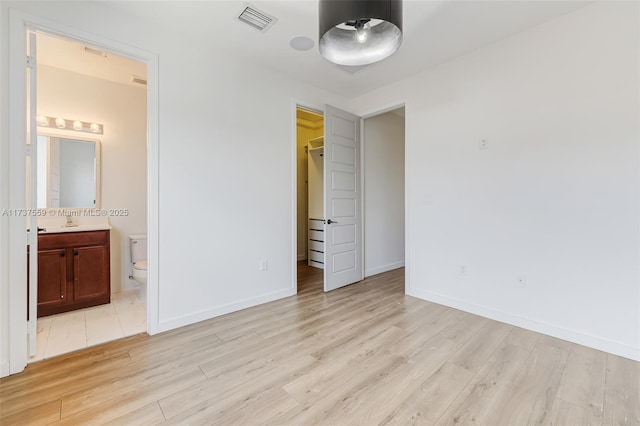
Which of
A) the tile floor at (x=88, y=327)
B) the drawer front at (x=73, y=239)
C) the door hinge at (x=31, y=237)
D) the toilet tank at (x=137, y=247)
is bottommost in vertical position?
the tile floor at (x=88, y=327)

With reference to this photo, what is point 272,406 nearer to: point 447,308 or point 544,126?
point 447,308

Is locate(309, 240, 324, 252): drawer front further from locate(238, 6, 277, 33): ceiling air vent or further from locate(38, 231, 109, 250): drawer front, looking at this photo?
locate(238, 6, 277, 33): ceiling air vent

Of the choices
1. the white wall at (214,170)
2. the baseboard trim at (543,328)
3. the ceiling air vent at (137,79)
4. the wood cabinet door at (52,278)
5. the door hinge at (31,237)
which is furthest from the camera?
the ceiling air vent at (137,79)

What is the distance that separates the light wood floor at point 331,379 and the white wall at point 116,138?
67.7 inches

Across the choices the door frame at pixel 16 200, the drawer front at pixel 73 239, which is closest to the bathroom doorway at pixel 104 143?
the drawer front at pixel 73 239

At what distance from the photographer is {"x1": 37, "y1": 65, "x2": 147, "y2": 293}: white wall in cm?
319

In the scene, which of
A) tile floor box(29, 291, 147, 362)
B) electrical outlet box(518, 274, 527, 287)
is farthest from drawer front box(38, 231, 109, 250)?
electrical outlet box(518, 274, 527, 287)

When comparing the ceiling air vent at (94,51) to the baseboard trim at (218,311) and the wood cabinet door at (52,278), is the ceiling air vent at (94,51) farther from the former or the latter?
the baseboard trim at (218,311)

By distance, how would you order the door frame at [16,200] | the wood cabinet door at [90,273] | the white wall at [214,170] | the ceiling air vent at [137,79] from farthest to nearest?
1. the ceiling air vent at [137,79]
2. the wood cabinet door at [90,273]
3. the white wall at [214,170]
4. the door frame at [16,200]

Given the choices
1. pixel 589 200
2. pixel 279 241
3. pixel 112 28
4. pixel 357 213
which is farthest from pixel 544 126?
pixel 112 28

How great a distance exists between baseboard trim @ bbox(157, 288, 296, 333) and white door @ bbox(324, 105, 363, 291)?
0.63 meters

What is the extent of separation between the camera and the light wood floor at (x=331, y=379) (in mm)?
1461

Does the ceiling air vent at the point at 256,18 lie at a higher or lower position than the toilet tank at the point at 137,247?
higher

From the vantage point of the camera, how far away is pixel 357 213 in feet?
12.9
